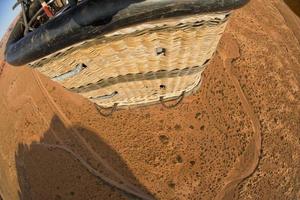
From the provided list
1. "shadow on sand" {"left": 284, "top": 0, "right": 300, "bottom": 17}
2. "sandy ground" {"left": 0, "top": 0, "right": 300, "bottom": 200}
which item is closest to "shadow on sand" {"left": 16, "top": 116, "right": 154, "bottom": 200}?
"sandy ground" {"left": 0, "top": 0, "right": 300, "bottom": 200}

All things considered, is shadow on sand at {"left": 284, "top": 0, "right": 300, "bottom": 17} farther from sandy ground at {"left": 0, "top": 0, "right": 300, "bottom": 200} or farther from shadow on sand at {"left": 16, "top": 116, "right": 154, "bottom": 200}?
shadow on sand at {"left": 16, "top": 116, "right": 154, "bottom": 200}

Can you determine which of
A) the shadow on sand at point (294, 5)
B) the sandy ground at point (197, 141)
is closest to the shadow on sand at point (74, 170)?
the sandy ground at point (197, 141)

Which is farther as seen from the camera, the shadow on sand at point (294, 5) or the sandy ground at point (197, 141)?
the shadow on sand at point (294, 5)

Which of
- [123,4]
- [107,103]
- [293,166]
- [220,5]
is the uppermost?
[123,4]

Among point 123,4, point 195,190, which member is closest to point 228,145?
point 195,190

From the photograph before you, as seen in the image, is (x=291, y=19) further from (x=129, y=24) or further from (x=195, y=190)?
(x=129, y=24)

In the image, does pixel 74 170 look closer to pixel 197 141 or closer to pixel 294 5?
pixel 197 141

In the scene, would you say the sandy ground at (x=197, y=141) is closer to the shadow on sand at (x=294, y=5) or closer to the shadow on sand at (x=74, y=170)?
the shadow on sand at (x=74, y=170)
